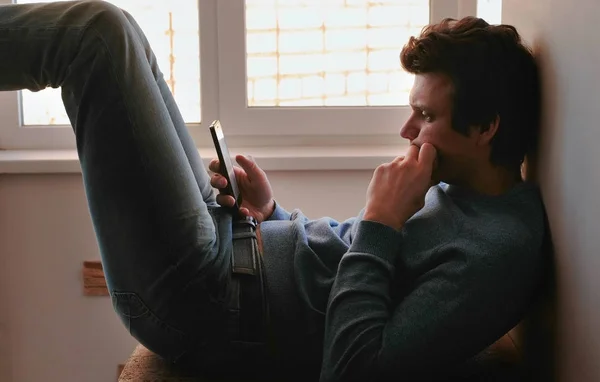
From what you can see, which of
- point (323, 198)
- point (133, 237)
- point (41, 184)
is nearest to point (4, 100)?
point (41, 184)

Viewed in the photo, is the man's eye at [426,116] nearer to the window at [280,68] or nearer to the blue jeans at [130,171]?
the blue jeans at [130,171]

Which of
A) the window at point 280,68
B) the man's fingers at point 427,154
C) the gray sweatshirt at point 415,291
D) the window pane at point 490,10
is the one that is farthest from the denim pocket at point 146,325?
the window pane at point 490,10

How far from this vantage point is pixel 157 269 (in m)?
1.27

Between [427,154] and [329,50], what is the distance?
878 mm

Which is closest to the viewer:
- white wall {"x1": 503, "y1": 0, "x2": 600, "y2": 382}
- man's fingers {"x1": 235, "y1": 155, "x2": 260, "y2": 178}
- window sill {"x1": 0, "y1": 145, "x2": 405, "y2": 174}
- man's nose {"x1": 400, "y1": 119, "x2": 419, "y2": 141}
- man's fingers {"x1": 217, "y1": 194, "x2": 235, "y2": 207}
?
white wall {"x1": 503, "y1": 0, "x2": 600, "y2": 382}

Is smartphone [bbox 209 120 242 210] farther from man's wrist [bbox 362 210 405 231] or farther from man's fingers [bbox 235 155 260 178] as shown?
man's wrist [bbox 362 210 405 231]

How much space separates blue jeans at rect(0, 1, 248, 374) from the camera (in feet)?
3.98

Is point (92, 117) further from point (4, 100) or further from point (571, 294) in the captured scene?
point (4, 100)

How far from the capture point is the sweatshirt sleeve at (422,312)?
1.13 m

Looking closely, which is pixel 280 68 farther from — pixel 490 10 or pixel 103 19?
pixel 103 19

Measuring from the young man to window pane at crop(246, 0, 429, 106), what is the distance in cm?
76

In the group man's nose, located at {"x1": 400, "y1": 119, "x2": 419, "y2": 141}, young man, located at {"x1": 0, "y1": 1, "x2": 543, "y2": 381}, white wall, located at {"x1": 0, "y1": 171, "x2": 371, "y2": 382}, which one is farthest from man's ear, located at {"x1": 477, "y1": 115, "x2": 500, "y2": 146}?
white wall, located at {"x1": 0, "y1": 171, "x2": 371, "y2": 382}

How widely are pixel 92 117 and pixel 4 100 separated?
38.3 inches

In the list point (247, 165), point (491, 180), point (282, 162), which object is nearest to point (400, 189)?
point (491, 180)
